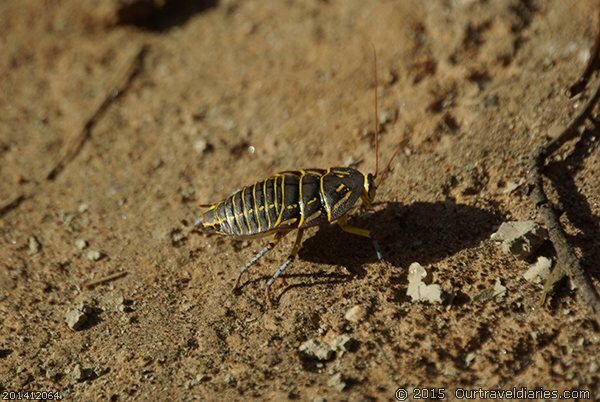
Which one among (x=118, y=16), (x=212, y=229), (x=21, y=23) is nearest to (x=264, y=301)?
(x=212, y=229)

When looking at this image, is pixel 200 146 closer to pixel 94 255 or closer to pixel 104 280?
pixel 94 255

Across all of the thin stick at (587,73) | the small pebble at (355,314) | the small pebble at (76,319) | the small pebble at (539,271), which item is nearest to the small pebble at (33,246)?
the small pebble at (76,319)

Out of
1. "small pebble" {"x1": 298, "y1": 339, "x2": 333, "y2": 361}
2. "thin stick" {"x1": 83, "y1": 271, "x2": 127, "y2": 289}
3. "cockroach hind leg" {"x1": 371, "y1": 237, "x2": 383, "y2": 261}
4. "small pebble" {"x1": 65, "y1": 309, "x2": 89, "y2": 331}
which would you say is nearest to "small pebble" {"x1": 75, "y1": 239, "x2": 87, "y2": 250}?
"thin stick" {"x1": 83, "y1": 271, "x2": 127, "y2": 289}

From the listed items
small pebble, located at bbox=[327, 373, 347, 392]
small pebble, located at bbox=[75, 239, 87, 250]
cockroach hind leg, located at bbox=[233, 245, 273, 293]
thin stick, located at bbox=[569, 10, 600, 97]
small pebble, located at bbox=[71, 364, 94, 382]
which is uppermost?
thin stick, located at bbox=[569, 10, 600, 97]

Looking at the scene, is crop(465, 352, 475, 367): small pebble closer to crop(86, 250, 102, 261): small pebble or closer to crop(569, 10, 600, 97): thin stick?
crop(569, 10, 600, 97): thin stick

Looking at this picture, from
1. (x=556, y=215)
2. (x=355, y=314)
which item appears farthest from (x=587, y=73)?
(x=355, y=314)

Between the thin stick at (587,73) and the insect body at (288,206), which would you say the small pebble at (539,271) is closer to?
the insect body at (288,206)
